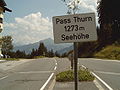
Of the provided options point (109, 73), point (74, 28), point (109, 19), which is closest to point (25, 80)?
point (109, 73)

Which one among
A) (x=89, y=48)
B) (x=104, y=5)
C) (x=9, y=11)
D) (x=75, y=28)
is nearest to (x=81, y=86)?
(x=75, y=28)

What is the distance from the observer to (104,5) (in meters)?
68.9

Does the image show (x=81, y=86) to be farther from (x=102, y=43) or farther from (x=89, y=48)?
(x=89, y=48)

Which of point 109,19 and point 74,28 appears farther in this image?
point 109,19

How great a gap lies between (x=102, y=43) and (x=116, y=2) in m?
13.2

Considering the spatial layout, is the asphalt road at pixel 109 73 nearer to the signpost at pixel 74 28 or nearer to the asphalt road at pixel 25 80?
the asphalt road at pixel 25 80

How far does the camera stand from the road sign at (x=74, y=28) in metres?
6.39

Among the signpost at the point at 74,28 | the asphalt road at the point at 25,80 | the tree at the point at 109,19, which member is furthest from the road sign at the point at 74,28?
the tree at the point at 109,19

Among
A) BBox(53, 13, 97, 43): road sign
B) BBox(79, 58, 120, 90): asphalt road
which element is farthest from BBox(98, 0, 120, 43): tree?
BBox(53, 13, 97, 43): road sign

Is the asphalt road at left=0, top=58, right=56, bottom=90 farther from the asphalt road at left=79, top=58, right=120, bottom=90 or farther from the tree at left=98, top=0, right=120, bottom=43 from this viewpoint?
the tree at left=98, top=0, right=120, bottom=43

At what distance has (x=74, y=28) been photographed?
645 centimetres

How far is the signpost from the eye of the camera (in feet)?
21.0

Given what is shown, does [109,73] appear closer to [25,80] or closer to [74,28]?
[25,80]

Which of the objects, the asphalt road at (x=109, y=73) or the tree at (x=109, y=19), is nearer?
the asphalt road at (x=109, y=73)
